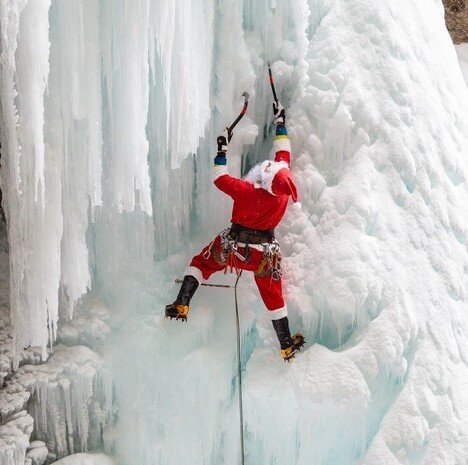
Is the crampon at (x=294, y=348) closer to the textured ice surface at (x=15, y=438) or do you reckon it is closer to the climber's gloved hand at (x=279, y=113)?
the climber's gloved hand at (x=279, y=113)

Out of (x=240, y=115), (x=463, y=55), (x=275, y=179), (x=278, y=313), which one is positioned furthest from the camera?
(x=463, y=55)

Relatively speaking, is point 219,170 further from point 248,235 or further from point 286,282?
point 286,282

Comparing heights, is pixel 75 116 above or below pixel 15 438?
above

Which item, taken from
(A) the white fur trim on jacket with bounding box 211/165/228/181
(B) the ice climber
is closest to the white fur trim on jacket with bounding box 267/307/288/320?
(B) the ice climber

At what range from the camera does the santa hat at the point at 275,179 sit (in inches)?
108

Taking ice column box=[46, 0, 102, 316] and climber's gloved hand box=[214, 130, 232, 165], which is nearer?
ice column box=[46, 0, 102, 316]

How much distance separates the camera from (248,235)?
9.32ft

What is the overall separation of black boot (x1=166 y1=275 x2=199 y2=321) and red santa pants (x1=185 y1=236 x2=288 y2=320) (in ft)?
0.12

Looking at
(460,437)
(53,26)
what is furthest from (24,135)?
(460,437)

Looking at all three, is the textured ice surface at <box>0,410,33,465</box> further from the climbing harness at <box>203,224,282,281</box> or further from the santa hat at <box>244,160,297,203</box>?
the santa hat at <box>244,160,297,203</box>

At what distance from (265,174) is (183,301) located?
725 mm

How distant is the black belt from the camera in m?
2.84

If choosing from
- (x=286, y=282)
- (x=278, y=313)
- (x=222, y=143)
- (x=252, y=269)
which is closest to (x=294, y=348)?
(x=278, y=313)

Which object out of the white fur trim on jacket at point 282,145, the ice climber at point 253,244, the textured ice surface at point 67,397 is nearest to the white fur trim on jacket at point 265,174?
the ice climber at point 253,244
